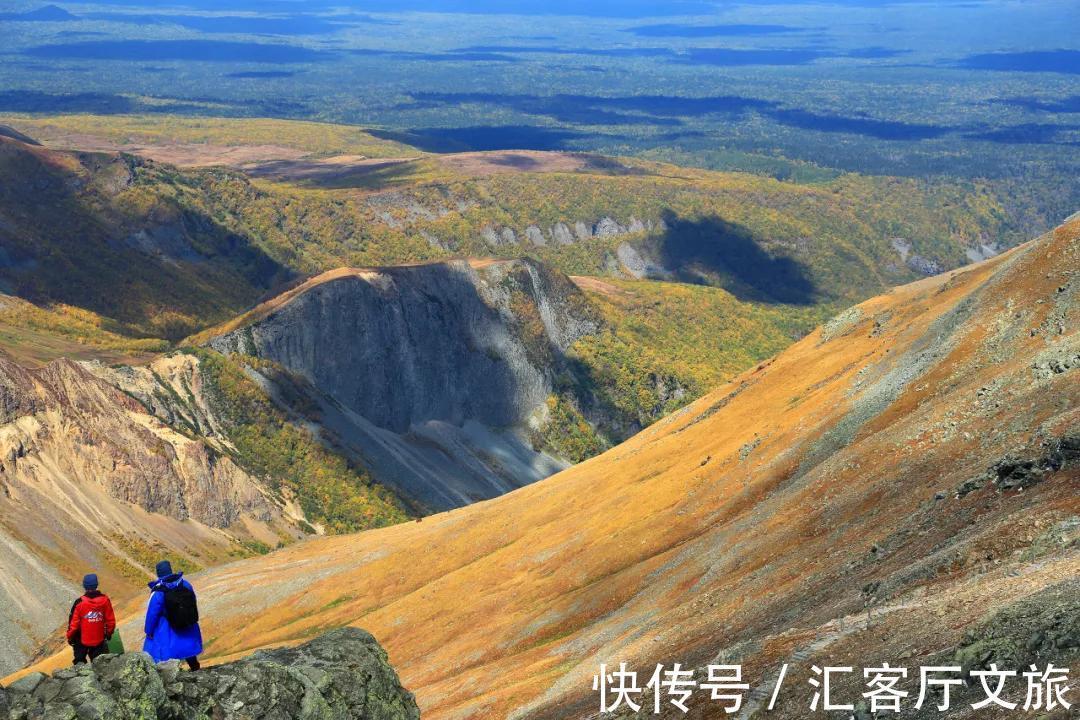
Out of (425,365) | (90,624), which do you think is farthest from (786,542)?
(425,365)

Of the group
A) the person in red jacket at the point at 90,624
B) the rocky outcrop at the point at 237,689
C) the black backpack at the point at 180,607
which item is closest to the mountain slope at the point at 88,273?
the rocky outcrop at the point at 237,689

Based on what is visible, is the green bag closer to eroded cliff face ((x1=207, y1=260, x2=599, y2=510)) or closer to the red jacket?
the red jacket

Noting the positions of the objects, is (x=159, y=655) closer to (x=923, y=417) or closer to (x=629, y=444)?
(x=923, y=417)

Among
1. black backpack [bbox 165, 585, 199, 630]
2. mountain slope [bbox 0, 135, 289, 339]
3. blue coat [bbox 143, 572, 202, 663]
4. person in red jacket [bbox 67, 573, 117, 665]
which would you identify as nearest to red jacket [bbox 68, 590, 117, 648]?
person in red jacket [bbox 67, 573, 117, 665]

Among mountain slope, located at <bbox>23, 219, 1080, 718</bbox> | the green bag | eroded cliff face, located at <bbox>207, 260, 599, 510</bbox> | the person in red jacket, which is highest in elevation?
the person in red jacket

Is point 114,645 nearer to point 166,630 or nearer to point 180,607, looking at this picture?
point 166,630

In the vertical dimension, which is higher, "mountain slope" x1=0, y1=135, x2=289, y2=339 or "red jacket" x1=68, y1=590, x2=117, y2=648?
"red jacket" x1=68, y1=590, x2=117, y2=648

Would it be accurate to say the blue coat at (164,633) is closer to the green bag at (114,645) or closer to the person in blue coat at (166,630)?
the person in blue coat at (166,630)

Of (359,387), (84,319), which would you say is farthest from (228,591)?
(84,319)
